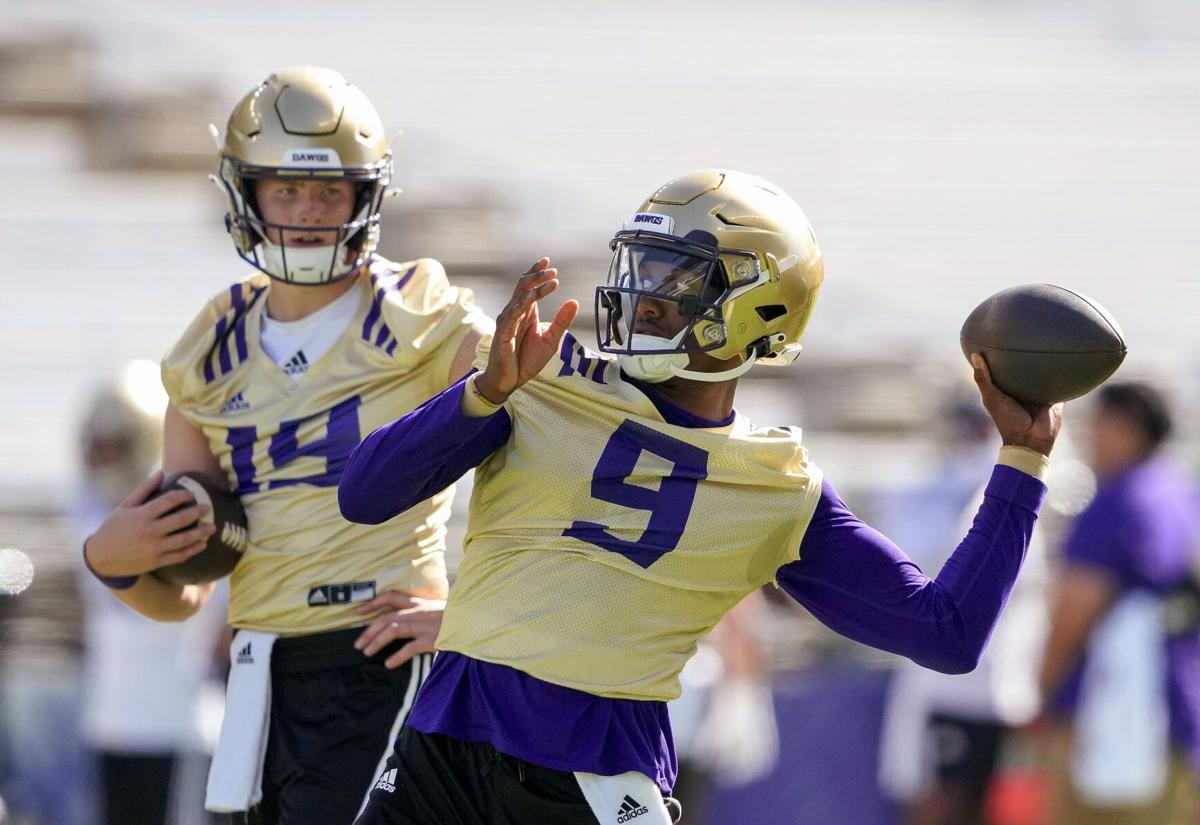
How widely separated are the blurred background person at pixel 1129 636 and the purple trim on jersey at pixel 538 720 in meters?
3.84

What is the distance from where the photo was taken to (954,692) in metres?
6.96

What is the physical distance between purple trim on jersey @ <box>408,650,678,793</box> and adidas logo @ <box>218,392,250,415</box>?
0.87 meters

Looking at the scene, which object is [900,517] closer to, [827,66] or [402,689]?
[402,689]

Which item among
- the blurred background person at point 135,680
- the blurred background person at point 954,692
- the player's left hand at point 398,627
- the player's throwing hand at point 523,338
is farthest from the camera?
the blurred background person at point 954,692

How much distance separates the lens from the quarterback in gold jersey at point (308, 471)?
338 centimetres

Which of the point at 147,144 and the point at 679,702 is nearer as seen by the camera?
the point at 679,702

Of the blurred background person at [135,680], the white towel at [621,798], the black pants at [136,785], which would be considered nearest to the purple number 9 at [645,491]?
the white towel at [621,798]

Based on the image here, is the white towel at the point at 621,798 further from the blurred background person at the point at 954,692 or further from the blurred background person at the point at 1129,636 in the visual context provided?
the blurred background person at the point at 954,692

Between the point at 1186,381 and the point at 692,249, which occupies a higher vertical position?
the point at 692,249

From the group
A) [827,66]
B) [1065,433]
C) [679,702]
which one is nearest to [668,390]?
[679,702]

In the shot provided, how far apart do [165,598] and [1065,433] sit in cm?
684

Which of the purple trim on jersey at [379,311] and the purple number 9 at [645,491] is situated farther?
the purple trim on jersey at [379,311]

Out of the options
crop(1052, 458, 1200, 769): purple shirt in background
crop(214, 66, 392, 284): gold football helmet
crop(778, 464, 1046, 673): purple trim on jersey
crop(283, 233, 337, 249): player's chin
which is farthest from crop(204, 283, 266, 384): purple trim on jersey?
crop(1052, 458, 1200, 769): purple shirt in background

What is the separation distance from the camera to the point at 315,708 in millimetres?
3410
